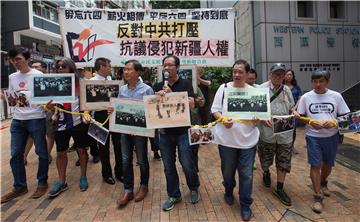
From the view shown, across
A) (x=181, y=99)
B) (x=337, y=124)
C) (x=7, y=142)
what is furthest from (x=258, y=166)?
(x=7, y=142)

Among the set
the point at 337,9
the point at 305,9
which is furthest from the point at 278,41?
the point at 337,9

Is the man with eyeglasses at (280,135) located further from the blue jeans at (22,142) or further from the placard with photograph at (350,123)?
the blue jeans at (22,142)

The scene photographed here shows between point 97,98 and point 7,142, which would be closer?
point 97,98

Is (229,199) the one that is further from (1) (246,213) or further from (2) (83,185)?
(2) (83,185)

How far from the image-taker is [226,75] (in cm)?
1034

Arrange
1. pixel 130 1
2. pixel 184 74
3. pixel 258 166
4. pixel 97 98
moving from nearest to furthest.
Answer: pixel 97 98 < pixel 184 74 < pixel 258 166 < pixel 130 1

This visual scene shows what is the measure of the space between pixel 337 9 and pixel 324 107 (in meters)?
9.02

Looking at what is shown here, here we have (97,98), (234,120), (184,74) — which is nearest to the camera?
(234,120)

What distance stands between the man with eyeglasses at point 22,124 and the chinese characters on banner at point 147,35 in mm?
1408

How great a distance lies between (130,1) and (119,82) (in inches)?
2030

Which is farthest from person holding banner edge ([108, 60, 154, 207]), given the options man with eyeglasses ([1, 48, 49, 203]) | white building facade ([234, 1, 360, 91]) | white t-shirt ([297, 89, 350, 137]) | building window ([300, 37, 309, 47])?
building window ([300, 37, 309, 47])

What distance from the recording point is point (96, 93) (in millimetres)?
4664

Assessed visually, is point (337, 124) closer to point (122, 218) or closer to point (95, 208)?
point (122, 218)

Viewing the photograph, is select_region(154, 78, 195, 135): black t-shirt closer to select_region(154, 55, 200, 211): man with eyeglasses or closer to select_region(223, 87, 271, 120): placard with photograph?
select_region(154, 55, 200, 211): man with eyeglasses
